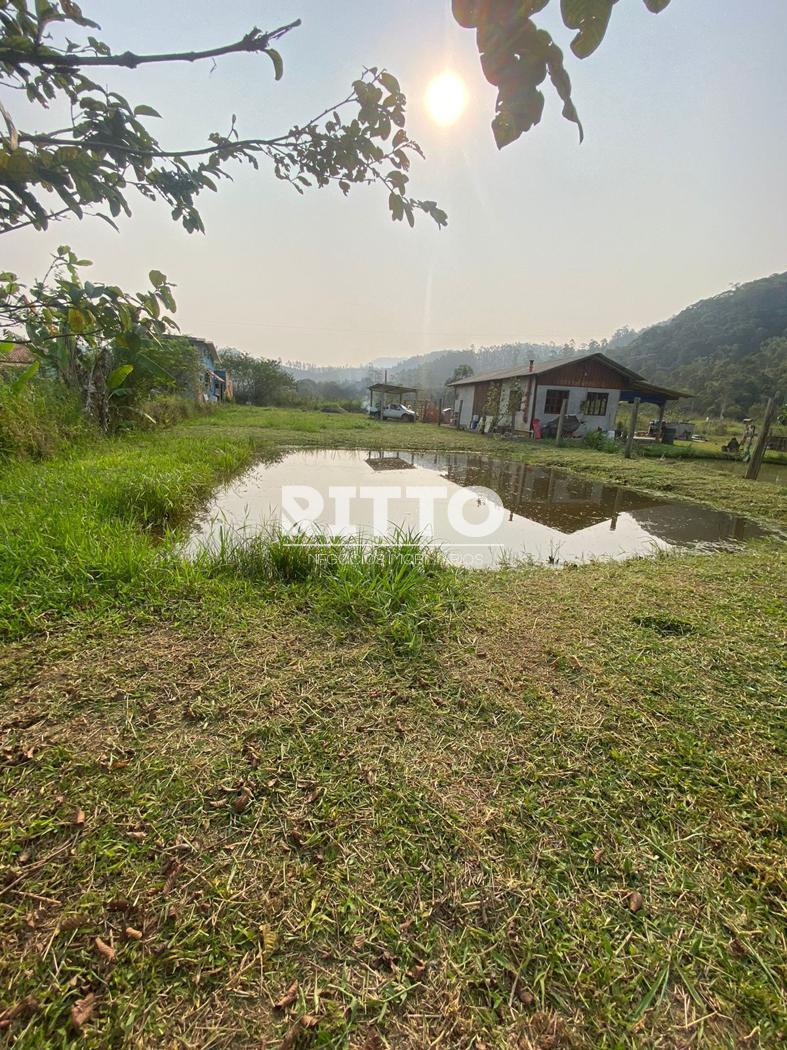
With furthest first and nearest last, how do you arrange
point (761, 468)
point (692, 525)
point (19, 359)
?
point (761, 468) → point (692, 525) → point (19, 359)

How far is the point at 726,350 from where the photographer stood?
153 ft

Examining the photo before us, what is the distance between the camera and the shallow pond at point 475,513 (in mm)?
4172

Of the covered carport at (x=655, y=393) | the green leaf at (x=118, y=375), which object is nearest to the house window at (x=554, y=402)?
the covered carport at (x=655, y=393)

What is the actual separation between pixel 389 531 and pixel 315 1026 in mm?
3618

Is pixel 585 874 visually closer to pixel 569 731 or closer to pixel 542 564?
pixel 569 731

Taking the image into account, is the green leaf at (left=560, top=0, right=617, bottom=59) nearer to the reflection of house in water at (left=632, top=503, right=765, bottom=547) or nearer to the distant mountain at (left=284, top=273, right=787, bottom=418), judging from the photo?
the reflection of house in water at (left=632, top=503, right=765, bottom=547)

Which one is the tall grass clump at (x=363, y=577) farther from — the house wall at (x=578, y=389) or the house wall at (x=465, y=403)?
the house wall at (x=465, y=403)

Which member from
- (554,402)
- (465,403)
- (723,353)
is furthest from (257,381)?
(723,353)

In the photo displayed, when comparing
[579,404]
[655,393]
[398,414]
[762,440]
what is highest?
[655,393]

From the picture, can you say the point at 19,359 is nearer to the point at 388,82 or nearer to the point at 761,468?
the point at 388,82

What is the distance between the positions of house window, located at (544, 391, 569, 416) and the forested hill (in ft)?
78.8

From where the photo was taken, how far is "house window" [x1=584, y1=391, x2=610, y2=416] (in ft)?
56.5

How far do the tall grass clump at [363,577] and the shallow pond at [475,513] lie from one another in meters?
0.37

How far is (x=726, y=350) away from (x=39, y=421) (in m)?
61.3
